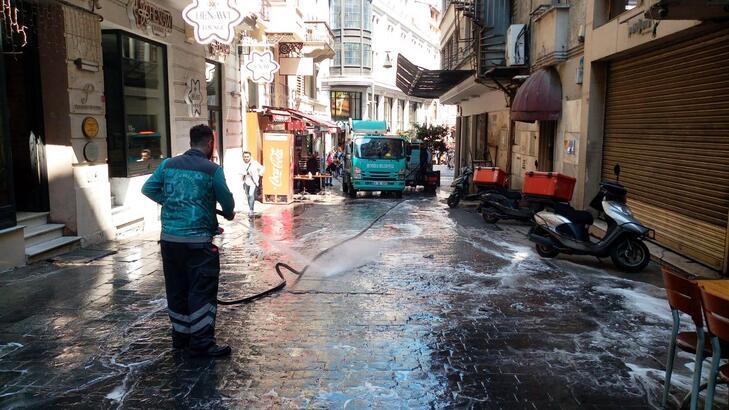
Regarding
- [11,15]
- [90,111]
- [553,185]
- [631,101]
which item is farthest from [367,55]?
[11,15]

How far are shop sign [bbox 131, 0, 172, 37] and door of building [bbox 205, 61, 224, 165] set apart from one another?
295 cm

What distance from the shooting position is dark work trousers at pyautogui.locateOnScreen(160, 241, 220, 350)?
4980 millimetres

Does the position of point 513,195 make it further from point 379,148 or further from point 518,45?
point 379,148

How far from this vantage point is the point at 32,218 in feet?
29.6

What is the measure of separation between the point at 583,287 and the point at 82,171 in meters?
7.79

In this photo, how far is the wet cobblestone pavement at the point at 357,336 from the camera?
4344mm

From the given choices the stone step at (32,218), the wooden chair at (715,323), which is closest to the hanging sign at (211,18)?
the stone step at (32,218)

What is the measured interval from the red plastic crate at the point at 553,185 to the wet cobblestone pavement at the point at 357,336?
223cm

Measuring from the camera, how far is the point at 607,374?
4754mm

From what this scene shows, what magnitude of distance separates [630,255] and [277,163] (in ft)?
35.7

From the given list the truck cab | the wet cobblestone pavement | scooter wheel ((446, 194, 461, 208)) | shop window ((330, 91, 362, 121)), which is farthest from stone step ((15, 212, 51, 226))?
shop window ((330, 91, 362, 121))

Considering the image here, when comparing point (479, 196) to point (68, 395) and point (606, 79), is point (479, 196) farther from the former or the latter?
point (68, 395)

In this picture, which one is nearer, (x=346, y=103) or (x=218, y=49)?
(x=218, y=49)

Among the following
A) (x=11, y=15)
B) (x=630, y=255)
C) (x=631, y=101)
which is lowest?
(x=630, y=255)
